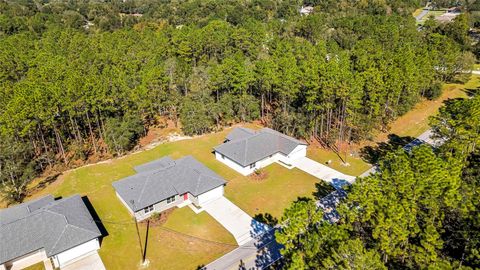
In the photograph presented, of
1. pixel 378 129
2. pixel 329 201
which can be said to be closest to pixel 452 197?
pixel 329 201

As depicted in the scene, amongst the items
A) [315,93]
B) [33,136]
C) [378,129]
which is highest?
[315,93]

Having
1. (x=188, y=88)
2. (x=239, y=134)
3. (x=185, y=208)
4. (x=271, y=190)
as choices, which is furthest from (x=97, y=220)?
(x=188, y=88)

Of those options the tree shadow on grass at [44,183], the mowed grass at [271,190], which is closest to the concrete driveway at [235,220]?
the mowed grass at [271,190]

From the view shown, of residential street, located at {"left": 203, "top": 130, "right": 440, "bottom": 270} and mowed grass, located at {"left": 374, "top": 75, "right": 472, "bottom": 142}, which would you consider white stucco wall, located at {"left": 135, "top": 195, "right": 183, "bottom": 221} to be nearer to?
residential street, located at {"left": 203, "top": 130, "right": 440, "bottom": 270}

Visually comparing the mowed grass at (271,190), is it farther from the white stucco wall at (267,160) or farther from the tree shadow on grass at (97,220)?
the tree shadow on grass at (97,220)

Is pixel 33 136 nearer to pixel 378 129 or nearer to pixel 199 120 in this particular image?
pixel 199 120

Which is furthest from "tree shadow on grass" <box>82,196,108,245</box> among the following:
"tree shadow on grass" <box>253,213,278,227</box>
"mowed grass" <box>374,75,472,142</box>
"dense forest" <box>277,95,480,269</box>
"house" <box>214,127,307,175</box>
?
"mowed grass" <box>374,75,472,142</box>
